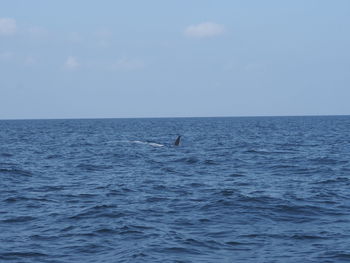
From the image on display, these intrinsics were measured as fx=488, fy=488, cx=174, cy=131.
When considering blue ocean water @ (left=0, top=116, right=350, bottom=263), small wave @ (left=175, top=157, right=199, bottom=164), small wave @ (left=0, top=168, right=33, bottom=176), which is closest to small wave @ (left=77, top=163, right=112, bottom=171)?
blue ocean water @ (left=0, top=116, right=350, bottom=263)

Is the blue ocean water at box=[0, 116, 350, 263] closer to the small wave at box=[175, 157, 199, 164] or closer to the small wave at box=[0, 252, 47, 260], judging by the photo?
the small wave at box=[0, 252, 47, 260]

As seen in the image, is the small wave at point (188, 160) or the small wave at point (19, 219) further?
the small wave at point (188, 160)

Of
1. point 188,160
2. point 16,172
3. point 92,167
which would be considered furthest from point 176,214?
point 188,160

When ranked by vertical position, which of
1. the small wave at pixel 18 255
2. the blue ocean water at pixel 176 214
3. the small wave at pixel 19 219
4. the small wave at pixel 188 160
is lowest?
the small wave at pixel 18 255

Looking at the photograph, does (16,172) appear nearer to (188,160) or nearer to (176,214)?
(188,160)

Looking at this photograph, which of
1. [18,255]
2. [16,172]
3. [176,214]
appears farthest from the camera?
[16,172]

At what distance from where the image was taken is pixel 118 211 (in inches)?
768

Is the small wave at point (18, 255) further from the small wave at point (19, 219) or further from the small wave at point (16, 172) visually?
the small wave at point (16, 172)

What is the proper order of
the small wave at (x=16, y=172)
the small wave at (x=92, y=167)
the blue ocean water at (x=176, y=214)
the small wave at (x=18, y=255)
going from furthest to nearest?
the small wave at (x=92, y=167), the small wave at (x=16, y=172), the blue ocean water at (x=176, y=214), the small wave at (x=18, y=255)

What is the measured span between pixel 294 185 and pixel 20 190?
14305mm

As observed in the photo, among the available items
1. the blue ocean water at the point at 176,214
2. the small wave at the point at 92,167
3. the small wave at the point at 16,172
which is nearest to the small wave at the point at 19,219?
the blue ocean water at the point at 176,214

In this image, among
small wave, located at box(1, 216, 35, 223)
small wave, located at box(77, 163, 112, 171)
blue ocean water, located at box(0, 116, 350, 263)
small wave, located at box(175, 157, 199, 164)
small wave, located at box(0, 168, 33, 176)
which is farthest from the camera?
small wave, located at box(175, 157, 199, 164)

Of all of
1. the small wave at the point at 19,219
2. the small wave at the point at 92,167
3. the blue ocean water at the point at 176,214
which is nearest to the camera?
the blue ocean water at the point at 176,214

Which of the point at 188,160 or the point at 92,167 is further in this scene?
the point at 188,160
